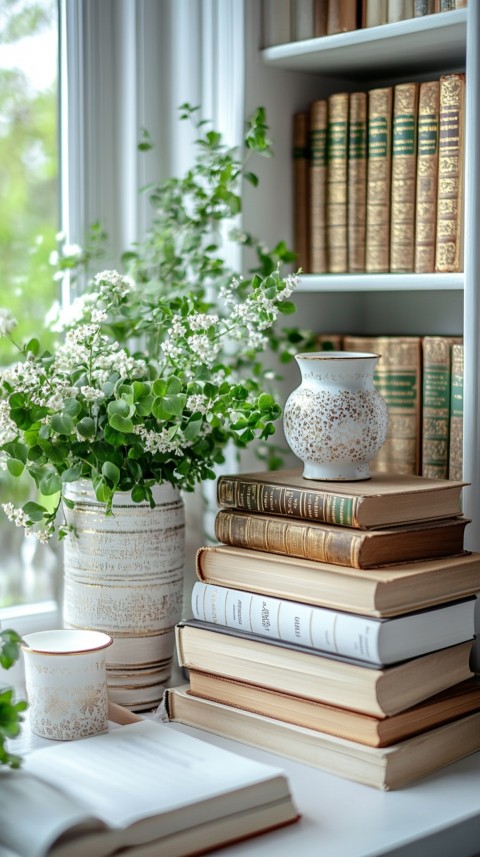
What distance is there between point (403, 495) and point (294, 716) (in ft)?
0.84

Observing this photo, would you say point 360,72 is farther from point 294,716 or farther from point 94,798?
point 94,798

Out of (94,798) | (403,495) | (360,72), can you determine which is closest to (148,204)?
(360,72)

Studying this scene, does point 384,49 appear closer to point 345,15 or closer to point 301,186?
point 345,15

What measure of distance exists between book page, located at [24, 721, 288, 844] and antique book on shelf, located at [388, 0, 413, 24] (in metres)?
0.89

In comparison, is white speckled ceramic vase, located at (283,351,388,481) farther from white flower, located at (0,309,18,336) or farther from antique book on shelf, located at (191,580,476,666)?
white flower, located at (0,309,18,336)

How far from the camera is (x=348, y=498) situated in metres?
1.05

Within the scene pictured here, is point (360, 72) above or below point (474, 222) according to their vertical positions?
above

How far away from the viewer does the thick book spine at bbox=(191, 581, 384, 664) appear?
1.00 meters

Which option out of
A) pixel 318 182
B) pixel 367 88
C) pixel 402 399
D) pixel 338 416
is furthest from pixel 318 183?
pixel 338 416

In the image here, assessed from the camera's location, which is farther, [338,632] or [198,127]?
[198,127]

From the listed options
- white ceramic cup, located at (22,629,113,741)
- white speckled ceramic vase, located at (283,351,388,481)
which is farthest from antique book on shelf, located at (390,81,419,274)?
white ceramic cup, located at (22,629,113,741)

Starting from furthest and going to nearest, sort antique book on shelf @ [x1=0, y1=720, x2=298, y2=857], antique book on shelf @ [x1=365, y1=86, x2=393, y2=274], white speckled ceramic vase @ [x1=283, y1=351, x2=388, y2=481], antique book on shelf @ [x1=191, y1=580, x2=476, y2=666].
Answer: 1. antique book on shelf @ [x1=365, y1=86, x2=393, y2=274]
2. white speckled ceramic vase @ [x1=283, y1=351, x2=388, y2=481]
3. antique book on shelf @ [x1=191, y1=580, x2=476, y2=666]
4. antique book on shelf @ [x1=0, y1=720, x2=298, y2=857]

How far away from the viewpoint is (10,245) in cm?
142

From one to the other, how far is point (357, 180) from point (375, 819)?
0.82m
